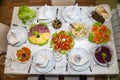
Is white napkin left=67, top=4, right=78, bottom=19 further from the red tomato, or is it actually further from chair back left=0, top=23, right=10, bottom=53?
chair back left=0, top=23, right=10, bottom=53

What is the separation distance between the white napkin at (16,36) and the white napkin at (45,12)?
0.89 feet

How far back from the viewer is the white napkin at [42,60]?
176 centimetres

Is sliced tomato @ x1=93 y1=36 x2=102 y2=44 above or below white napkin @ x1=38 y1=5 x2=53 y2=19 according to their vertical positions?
below

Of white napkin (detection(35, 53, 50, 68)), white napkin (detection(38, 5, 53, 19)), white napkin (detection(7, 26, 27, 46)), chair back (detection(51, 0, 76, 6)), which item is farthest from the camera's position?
chair back (detection(51, 0, 76, 6))

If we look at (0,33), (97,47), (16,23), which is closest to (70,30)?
(97,47)

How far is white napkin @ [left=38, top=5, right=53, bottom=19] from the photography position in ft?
6.53

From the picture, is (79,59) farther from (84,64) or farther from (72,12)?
(72,12)

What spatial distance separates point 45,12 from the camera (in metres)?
1.98

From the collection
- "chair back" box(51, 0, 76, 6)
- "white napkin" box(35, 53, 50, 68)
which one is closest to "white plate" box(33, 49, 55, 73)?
"white napkin" box(35, 53, 50, 68)

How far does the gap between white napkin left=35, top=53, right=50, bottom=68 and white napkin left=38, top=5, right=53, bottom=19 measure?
0.44 m

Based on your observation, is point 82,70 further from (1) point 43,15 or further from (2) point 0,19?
(2) point 0,19

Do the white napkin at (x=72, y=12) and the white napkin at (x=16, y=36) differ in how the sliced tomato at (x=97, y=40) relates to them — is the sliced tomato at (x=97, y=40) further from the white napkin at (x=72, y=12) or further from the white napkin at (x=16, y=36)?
the white napkin at (x=16, y=36)

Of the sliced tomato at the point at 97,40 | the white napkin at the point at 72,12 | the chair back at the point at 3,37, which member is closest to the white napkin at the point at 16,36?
the chair back at the point at 3,37

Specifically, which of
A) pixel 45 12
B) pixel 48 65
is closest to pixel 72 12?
pixel 45 12
